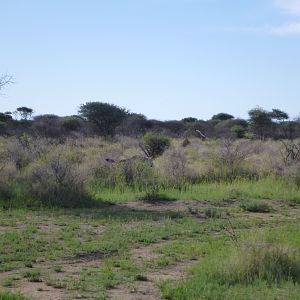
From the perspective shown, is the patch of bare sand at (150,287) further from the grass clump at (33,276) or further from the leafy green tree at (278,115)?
the leafy green tree at (278,115)

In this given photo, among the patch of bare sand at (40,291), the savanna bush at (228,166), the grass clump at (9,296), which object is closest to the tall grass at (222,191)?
the savanna bush at (228,166)

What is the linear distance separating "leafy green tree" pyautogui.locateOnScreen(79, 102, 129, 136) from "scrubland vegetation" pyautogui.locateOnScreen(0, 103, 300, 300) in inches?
992

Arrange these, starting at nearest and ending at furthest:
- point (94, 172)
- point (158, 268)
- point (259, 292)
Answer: point (259, 292)
point (158, 268)
point (94, 172)

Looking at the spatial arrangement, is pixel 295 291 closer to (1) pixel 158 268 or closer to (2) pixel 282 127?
(1) pixel 158 268

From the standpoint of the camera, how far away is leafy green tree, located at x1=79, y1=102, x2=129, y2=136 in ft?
185

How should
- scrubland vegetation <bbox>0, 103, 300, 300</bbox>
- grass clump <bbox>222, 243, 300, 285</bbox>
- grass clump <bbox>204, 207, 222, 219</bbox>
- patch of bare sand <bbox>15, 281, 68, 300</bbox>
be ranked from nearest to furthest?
1. patch of bare sand <bbox>15, 281, 68, 300</bbox>
2. scrubland vegetation <bbox>0, 103, 300, 300</bbox>
3. grass clump <bbox>222, 243, 300, 285</bbox>
4. grass clump <bbox>204, 207, 222, 219</bbox>

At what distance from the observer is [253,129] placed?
57344mm

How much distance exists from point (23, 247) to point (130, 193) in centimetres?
924

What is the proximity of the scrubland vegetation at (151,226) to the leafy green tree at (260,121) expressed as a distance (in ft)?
82.0

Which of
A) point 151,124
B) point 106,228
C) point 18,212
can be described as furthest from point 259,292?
point 151,124

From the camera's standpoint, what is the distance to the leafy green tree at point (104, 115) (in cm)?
5647

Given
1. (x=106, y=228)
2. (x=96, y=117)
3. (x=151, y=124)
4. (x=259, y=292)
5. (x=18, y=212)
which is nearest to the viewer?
(x=259, y=292)

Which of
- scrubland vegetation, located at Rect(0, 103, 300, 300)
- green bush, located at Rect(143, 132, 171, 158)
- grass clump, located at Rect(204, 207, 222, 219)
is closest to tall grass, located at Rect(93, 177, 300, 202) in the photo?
scrubland vegetation, located at Rect(0, 103, 300, 300)

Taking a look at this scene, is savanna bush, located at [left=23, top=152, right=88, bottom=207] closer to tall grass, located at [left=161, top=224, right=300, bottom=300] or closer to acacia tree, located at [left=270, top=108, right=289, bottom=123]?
tall grass, located at [left=161, top=224, right=300, bottom=300]
